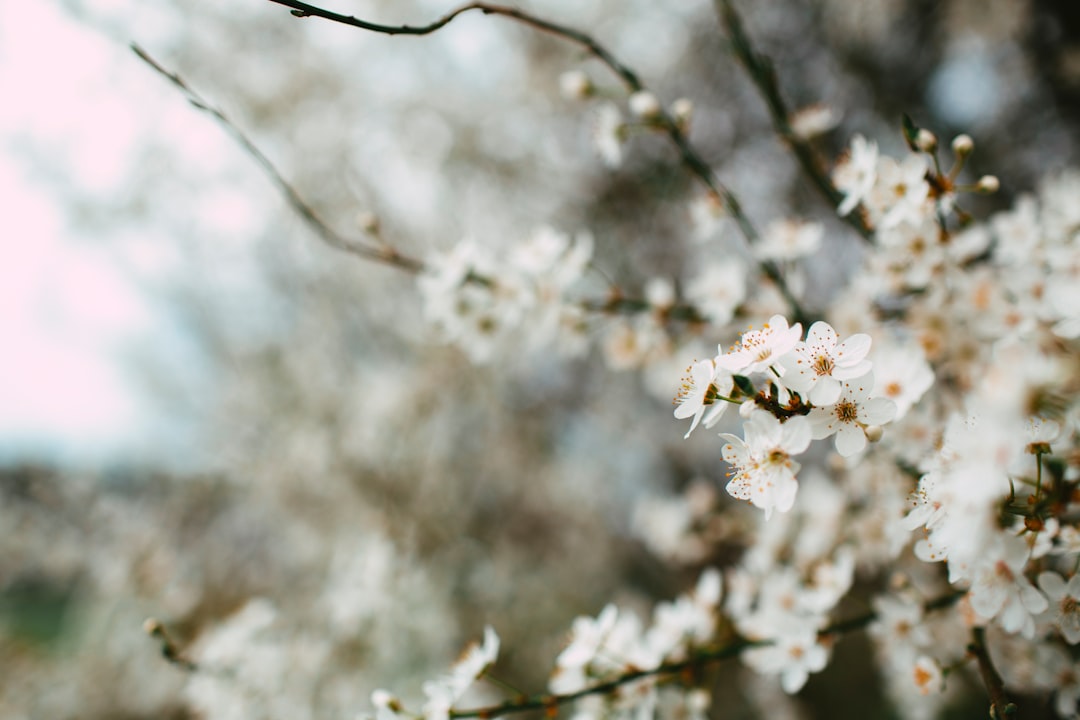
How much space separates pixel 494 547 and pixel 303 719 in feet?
6.52

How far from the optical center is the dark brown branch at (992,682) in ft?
2.45

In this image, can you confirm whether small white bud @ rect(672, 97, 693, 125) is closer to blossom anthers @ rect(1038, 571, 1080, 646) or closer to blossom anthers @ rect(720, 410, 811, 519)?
blossom anthers @ rect(720, 410, 811, 519)

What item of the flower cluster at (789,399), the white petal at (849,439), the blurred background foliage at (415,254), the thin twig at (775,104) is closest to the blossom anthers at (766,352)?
the flower cluster at (789,399)

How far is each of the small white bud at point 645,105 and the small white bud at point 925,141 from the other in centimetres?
46

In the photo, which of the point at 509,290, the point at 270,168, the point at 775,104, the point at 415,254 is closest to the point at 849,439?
the point at 775,104

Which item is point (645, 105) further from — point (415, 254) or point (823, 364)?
point (415, 254)

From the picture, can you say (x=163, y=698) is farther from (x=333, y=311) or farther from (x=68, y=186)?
(x=68, y=186)

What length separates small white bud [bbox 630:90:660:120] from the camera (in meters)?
1.21

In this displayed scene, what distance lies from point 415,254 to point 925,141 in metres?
2.78

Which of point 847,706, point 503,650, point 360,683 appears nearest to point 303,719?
point 360,683

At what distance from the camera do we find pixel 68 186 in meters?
3.49

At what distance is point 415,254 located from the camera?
342 cm

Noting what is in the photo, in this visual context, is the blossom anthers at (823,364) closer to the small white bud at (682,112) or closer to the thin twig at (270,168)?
the small white bud at (682,112)

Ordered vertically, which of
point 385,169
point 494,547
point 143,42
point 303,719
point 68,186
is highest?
point 68,186
